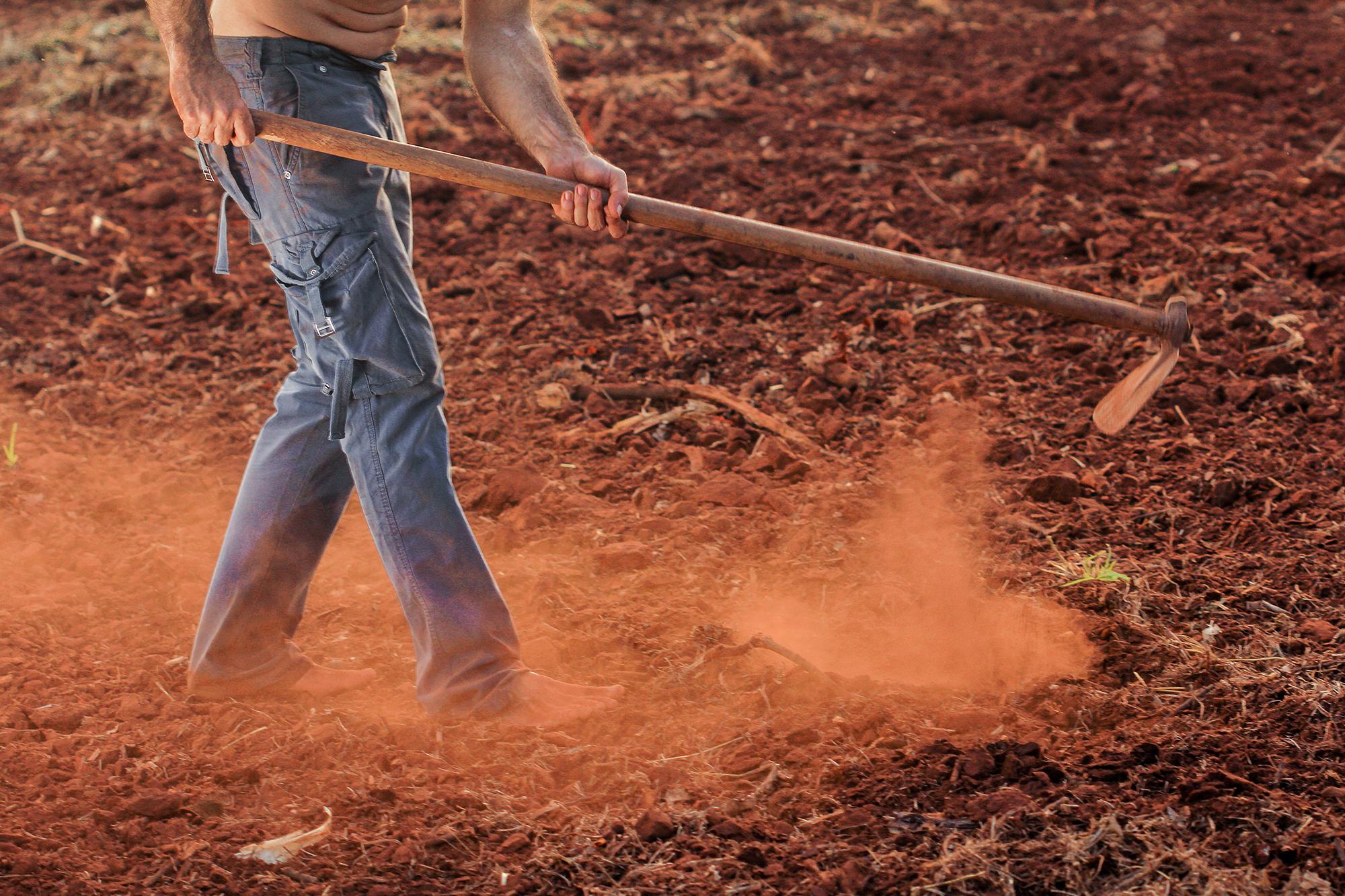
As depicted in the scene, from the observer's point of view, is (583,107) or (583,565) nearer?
(583,565)

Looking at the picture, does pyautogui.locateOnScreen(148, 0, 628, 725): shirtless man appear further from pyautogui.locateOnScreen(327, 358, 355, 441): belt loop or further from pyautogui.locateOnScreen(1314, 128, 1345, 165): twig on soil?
pyautogui.locateOnScreen(1314, 128, 1345, 165): twig on soil

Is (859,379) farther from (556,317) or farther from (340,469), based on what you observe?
(340,469)

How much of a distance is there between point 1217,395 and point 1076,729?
163 cm

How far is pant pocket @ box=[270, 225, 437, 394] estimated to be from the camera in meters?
2.54

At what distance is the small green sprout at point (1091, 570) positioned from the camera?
10.2 ft

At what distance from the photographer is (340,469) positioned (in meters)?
2.78

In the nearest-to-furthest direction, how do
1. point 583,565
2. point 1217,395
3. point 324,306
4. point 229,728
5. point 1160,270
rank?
point 324,306 → point 229,728 → point 583,565 → point 1217,395 → point 1160,270

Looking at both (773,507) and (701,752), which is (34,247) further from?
(701,752)

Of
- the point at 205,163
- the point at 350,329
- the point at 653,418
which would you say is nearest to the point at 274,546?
the point at 350,329

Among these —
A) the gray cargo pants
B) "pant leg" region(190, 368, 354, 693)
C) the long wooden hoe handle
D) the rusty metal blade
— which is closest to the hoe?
the long wooden hoe handle

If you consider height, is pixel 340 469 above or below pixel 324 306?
below

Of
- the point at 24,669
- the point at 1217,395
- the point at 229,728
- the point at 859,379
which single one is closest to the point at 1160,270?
the point at 1217,395

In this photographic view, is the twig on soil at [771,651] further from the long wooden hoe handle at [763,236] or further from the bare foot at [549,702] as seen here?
the long wooden hoe handle at [763,236]

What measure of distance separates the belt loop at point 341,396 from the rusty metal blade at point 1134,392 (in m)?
1.75
